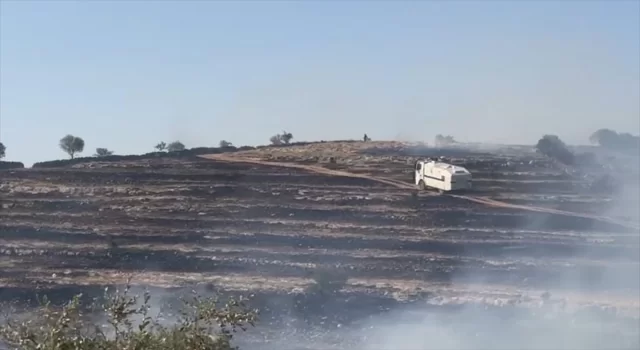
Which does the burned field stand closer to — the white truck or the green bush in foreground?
the white truck

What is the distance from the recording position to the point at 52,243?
29.4 m

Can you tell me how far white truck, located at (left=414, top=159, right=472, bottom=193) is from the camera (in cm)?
3397

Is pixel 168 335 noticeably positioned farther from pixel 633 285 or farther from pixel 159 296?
pixel 633 285

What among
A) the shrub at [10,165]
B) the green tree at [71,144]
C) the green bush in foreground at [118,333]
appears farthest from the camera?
the green tree at [71,144]

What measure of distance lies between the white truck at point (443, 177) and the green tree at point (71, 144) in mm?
25627

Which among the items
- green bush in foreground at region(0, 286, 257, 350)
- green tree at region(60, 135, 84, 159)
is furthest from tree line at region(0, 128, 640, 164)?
green bush in foreground at region(0, 286, 257, 350)

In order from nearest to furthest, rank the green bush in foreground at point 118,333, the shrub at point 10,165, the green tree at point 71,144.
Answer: the green bush in foreground at point 118,333, the shrub at point 10,165, the green tree at point 71,144

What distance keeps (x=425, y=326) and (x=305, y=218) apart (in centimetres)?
965

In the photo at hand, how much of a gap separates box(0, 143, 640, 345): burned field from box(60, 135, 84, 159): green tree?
13124 millimetres

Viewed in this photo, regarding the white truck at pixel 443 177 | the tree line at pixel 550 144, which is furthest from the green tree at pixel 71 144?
the white truck at pixel 443 177

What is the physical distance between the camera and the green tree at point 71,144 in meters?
50.8

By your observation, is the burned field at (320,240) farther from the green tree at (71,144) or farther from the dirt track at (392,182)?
the green tree at (71,144)

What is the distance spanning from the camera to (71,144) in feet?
168

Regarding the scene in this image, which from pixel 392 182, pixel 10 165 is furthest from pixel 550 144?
pixel 10 165
